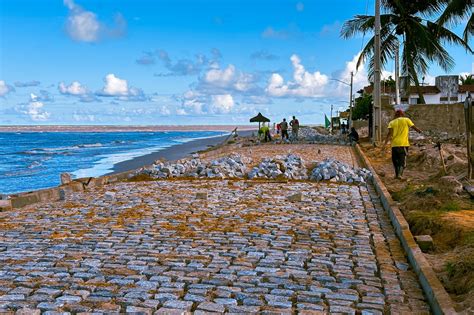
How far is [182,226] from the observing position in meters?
7.82

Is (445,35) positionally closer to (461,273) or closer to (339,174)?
(339,174)

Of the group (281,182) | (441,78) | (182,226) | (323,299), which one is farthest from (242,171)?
(441,78)

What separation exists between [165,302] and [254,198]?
21.0 ft

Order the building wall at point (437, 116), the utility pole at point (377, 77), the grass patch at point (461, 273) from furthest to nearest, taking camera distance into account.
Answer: the building wall at point (437, 116)
the utility pole at point (377, 77)
the grass patch at point (461, 273)

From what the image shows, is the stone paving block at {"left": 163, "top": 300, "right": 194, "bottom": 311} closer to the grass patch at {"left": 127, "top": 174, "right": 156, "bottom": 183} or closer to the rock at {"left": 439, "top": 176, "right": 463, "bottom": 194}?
the rock at {"left": 439, "top": 176, "right": 463, "bottom": 194}

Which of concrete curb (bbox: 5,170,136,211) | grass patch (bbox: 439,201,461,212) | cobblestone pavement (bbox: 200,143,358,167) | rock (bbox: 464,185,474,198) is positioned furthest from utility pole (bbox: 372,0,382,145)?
grass patch (bbox: 439,201,461,212)

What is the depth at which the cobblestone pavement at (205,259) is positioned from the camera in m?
4.54

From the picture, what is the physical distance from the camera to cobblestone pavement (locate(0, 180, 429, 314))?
4539 millimetres

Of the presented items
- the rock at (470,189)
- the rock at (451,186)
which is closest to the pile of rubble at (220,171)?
the rock at (451,186)

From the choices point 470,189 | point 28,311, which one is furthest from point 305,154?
point 28,311

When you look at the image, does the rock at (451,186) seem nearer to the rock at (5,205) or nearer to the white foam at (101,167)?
the rock at (5,205)

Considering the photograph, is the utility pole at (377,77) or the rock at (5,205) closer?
the rock at (5,205)

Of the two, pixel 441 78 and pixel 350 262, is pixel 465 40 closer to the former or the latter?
pixel 350 262

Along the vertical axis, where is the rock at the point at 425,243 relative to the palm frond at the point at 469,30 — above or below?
below
